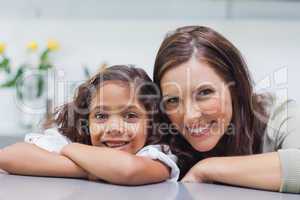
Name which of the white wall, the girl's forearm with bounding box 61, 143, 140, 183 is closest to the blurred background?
the white wall

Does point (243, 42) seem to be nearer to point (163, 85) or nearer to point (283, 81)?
point (283, 81)

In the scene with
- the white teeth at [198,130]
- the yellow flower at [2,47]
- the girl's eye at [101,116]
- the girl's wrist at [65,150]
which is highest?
the yellow flower at [2,47]

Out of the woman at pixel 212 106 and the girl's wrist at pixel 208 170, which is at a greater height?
the woman at pixel 212 106

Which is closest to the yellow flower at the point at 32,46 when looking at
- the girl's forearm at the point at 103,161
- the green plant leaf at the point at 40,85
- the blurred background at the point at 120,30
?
the blurred background at the point at 120,30

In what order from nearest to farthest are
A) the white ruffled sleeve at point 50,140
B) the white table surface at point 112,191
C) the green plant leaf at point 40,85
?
the white table surface at point 112,191 → the white ruffled sleeve at point 50,140 → the green plant leaf at point 40,85

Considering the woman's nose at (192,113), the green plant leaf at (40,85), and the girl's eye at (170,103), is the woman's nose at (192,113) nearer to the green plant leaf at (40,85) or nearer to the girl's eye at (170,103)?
the girl's eye at (170,103)

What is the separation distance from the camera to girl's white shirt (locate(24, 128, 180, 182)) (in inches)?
28.7

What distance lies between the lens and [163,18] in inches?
59.3

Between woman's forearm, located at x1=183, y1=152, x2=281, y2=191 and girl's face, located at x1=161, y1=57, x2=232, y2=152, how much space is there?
0.10m

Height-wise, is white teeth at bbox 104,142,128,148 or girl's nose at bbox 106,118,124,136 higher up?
girl's nose at bbox 106,118,124,136

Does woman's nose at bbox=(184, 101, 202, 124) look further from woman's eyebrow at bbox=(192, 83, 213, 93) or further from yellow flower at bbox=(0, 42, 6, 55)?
yellow flower at bbox=(0, 42, 6, 55)

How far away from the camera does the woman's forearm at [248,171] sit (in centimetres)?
68

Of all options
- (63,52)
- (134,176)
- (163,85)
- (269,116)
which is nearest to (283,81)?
(269,116)

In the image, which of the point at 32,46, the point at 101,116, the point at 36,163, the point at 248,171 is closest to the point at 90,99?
the point at 101,116
